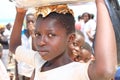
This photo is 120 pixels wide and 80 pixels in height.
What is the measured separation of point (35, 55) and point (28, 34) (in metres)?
2.03

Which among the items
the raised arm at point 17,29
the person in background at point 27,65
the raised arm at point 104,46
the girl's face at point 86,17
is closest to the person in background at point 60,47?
the raised arm at point 104,46

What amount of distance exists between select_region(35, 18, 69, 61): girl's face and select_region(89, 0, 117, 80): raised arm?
0.85 feet

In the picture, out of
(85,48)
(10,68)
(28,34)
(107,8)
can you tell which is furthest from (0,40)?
(107,8)

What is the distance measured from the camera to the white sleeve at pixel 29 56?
1528 millimetres

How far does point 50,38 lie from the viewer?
1.33 meters

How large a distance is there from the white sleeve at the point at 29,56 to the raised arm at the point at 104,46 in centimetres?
45

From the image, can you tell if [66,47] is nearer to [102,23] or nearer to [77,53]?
[102,23]

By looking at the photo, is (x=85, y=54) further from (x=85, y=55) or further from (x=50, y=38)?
(x=50, y=38)

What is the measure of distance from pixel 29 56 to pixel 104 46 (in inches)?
22.5

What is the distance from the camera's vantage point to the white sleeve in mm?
1528

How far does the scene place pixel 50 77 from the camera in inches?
52.9

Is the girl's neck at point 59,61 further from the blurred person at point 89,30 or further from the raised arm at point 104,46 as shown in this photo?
the blurred person at point 89,30

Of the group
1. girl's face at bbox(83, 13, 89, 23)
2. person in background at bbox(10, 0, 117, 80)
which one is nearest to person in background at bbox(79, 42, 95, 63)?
person in background at bbox(10, 0, 117, 80)

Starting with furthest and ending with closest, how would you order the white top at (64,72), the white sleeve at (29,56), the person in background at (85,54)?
the person in background at (85,54) → the white sleeve at (29,56) → the white top at (64,72)
